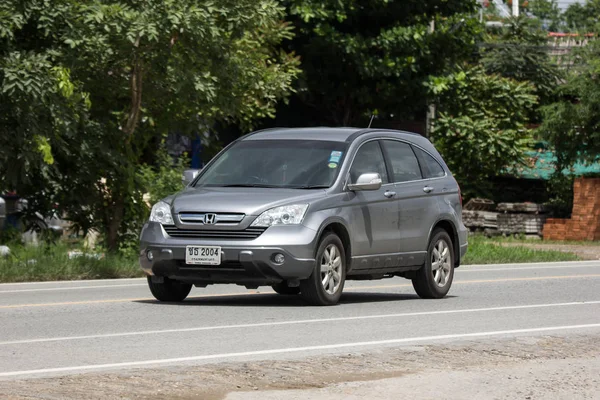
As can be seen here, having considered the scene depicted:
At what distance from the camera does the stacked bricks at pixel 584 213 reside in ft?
117

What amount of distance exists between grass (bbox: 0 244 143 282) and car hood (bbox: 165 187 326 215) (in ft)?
15.8

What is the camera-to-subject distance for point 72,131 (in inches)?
794

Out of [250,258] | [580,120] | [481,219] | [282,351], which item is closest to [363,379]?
[282,351]

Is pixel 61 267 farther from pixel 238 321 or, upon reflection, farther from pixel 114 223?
pixel 238 321

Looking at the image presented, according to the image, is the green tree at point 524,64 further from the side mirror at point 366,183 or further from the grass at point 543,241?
the side mirror at point 366,183

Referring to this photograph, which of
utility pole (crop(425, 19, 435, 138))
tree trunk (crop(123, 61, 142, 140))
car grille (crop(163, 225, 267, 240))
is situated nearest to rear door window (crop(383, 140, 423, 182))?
car grille (crop(163, 225, 267, 240))

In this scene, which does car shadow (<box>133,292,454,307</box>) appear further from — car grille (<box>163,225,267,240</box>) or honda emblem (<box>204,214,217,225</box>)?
honda emblem (<box>204,214,217,225</box>)

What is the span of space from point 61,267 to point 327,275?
5.98m

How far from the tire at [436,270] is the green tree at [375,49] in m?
18.7

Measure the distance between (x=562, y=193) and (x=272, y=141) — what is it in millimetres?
23991

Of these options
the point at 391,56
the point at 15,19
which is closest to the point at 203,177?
the point at 15,19

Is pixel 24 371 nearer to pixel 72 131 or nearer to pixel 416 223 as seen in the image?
pixel 416 223

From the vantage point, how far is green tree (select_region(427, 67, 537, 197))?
38531mm

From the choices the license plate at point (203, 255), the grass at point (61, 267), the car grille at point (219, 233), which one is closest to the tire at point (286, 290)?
the car grille at point (219, 233)
